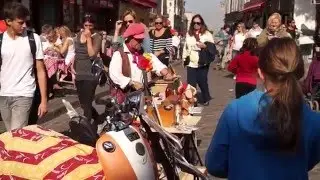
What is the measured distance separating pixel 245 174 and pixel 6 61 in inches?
126

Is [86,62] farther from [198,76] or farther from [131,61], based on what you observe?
[198,76]

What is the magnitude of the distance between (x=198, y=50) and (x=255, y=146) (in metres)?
9.37

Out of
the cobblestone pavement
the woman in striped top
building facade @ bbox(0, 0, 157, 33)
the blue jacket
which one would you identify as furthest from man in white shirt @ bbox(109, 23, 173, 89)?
building facade @ bbox(0, 0, 157, 33)

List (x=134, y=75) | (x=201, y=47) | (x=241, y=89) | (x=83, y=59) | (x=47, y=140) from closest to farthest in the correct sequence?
1. (x=47, y=140)
2. (x=134, y=75)
3. (x=83, y=59)
4. (x=241, y=89)
5. (x=201, y=47)

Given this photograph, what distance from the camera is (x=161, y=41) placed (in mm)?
11555

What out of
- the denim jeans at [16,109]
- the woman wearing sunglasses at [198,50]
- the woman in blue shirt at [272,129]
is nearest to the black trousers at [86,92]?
the denim jeans at [16,109]

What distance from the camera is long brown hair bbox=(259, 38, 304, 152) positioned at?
9.13ft

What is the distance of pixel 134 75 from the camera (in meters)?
6.51

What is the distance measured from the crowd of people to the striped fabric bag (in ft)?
4.02

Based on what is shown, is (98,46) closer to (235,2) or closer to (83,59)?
(83,59)

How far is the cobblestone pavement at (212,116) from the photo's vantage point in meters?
8.62

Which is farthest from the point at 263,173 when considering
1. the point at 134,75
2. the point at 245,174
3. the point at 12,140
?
the point at 134,75

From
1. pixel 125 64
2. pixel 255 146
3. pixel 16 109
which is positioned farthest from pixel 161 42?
pixel 255 146

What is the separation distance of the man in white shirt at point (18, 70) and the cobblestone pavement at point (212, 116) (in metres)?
2.54
